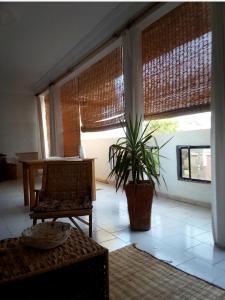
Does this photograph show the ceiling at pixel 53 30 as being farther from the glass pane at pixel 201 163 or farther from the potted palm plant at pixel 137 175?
the glass pane at pixel 201 163

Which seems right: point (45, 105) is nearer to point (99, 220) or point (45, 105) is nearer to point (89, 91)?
point (89, 91)

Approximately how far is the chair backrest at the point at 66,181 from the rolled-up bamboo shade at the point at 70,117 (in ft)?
9.06

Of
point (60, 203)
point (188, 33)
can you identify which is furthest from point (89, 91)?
point (60, 203)

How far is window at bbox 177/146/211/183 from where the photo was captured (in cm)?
362

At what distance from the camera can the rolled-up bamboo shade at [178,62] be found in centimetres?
269

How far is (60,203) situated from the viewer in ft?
9.00

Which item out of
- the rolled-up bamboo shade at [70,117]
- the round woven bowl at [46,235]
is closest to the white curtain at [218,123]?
the round woven bowl at [46,235]

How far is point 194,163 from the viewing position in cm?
381

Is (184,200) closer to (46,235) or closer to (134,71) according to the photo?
(134,71)

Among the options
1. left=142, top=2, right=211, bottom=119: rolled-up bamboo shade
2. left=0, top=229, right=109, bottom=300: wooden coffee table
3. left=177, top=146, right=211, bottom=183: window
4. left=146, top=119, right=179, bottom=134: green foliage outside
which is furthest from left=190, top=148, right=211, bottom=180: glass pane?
left=0, top=229, right=109, bottom=300: wooden coffee table

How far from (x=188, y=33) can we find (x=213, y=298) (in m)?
2.59

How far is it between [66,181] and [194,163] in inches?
76.5

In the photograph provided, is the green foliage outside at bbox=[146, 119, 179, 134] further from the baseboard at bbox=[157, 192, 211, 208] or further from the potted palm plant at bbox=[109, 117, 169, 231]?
the potted palm plant at bbox=[109, 117, 169, 231]

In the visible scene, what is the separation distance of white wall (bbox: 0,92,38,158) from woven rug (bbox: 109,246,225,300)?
6.38 metres
